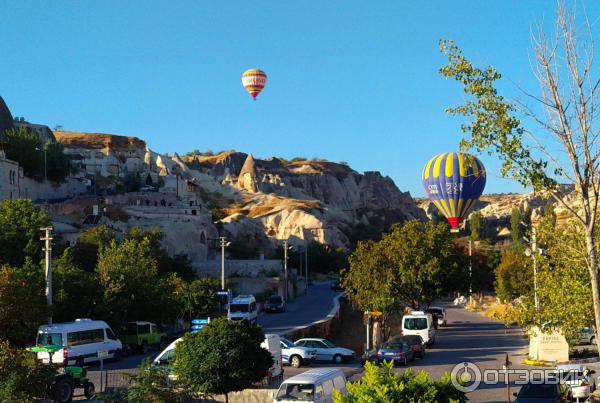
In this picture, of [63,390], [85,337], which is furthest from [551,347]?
[85,337]

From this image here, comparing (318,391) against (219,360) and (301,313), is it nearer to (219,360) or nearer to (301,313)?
(219,360)

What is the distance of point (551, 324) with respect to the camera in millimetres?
22844

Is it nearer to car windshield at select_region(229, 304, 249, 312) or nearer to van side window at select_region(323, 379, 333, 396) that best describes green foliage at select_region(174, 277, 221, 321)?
car windshield at select_region(229, 304, 249, 312)

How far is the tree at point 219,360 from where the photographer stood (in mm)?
18234

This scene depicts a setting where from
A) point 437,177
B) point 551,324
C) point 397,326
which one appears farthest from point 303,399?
point 397,326

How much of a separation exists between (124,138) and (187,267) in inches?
4072

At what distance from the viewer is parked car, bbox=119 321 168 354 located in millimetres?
35969

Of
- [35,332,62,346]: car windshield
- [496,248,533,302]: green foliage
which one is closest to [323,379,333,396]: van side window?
[35,332,62,346]: car windshield

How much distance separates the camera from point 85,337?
1161 inches

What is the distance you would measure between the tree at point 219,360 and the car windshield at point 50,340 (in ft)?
36.3

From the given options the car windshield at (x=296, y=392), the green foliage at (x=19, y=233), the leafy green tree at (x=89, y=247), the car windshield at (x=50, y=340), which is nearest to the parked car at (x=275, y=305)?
the leafy green tree at (x=89, y=247)

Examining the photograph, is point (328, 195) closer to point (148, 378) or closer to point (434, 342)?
point (434, 342)

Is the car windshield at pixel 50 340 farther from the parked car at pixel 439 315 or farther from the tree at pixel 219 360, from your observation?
the parked car at pixel 439 315

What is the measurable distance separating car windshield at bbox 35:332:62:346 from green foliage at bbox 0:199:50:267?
70.7 feet
